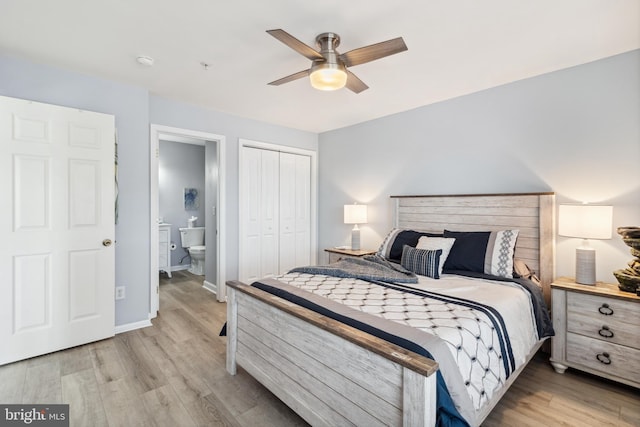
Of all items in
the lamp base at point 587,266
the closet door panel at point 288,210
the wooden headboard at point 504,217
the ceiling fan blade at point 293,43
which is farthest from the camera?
the closet door panel at point 288,210

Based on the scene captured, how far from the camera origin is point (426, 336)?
4.51 feet

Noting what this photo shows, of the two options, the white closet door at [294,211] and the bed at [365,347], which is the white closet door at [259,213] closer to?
the white closet door at [294,211]

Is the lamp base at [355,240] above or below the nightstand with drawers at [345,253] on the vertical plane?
above

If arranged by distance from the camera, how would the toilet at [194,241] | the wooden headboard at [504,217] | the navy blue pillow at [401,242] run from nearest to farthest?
1. the wooden headboard at [504,217]
2. the navy blue pillow at [401,242]
3. the toilet at [194,241]


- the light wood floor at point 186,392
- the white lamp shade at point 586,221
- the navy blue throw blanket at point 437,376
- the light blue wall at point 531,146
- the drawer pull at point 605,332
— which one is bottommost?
the light wood floor at point 186,392

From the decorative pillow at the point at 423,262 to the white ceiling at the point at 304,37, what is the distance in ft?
5.08

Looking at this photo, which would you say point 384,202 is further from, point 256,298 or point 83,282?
A: point 83,282

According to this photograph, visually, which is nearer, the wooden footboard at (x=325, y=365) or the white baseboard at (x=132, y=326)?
the wooden footboard at (x=325, y=365)

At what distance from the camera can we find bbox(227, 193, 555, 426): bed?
124 cm

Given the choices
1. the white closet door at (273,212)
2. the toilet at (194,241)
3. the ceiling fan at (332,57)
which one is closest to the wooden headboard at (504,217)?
the white closet door at (273,212)

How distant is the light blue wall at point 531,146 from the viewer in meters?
2.34

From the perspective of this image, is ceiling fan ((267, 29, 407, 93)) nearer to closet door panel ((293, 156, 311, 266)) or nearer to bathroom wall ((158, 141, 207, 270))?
closet door panel ((293, 156, 311, 266))

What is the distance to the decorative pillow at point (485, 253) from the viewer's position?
8.24 feet

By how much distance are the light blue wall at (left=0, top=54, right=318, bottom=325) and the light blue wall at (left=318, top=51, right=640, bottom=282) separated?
2.38 m
